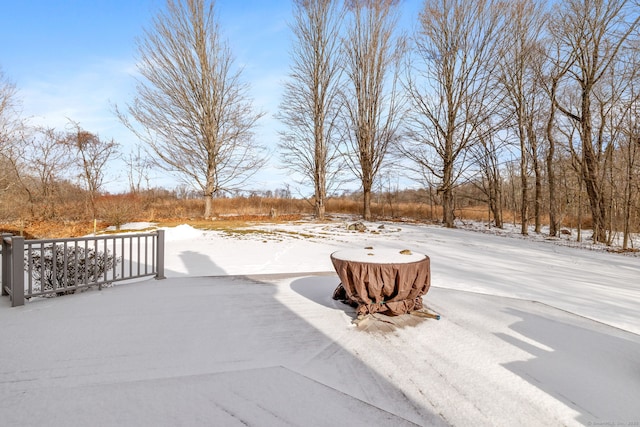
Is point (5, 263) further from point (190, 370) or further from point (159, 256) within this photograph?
point (190, 370)

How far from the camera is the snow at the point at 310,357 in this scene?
1.76m

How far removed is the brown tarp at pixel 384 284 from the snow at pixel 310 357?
0.18m

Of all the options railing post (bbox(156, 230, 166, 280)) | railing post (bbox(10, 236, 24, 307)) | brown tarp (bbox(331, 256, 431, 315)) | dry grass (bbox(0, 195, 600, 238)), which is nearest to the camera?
brown tarp (bbox(331, 256, 431, 315))

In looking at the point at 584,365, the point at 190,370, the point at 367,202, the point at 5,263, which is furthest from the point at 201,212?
the point at 584,365

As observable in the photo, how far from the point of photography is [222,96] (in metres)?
16.1

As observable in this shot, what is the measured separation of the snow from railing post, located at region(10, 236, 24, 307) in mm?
139

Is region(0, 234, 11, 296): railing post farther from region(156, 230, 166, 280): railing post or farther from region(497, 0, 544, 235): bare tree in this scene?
region(497, 0, 544, 235): bare tree

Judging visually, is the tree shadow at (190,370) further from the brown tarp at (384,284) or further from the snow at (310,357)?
the brown tarp at (384,284)

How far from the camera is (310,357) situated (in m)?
2.36

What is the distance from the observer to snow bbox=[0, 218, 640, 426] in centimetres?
176

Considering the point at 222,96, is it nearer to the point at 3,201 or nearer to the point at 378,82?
the point at 378,82

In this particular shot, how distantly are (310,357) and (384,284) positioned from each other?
1.09m

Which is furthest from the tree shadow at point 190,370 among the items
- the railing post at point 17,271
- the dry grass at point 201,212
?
the dry grass at point 201,212

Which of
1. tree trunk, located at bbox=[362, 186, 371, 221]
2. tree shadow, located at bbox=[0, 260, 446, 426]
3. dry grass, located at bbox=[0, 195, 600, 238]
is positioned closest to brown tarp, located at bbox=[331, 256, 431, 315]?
tree shadow, located at bbox=[0, 260, 446, 426]
